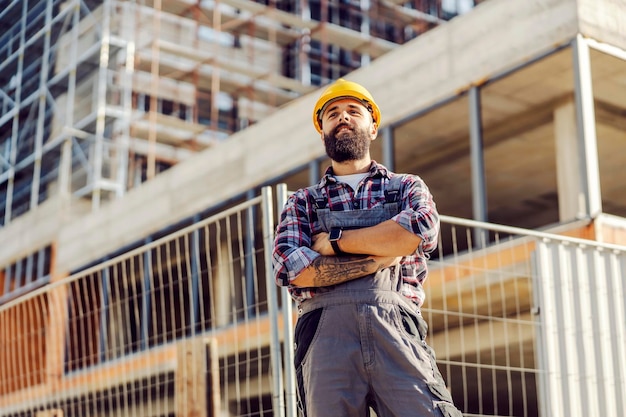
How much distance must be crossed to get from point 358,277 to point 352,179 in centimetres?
39

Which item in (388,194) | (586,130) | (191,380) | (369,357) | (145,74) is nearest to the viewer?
(369,357)

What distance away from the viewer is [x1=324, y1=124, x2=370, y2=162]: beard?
3598mm

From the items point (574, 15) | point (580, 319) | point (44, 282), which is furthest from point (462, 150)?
point (44, 282)

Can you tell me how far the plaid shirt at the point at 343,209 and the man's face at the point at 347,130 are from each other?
0.28 ft

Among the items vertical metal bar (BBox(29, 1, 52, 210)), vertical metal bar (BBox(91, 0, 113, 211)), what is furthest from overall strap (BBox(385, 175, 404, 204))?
vertical metal bar (BBox(29, 1, 52, 210))

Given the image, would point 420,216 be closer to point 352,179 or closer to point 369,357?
point 352,179

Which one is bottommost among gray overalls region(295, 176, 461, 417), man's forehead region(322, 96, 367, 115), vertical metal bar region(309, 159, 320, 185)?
gray overalls region(295, 176, 461, 417)

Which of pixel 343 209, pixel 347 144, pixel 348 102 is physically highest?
pixel 348 102

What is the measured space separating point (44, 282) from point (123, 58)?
52.8 ft

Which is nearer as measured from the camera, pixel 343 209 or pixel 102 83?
pixel 343 209

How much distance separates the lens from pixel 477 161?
12.4 meters

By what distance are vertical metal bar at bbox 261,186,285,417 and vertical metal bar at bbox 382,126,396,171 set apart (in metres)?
8.55

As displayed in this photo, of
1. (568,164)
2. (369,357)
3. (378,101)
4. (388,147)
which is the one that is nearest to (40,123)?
(378,101)

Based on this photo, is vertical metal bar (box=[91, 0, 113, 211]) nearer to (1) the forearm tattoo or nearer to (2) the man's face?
(2) the man's face
